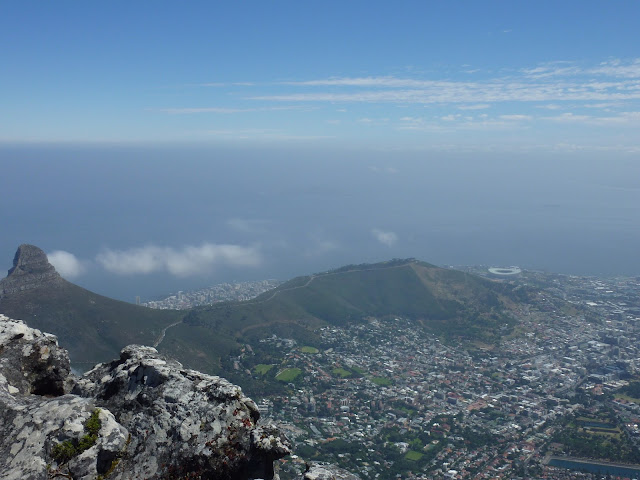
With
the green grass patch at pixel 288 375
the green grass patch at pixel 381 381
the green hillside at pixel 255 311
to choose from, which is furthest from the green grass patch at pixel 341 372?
the green hillside at pixel 255 311

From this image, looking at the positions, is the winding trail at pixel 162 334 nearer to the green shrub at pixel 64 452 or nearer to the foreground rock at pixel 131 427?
the foreground rock at pixel 131 427

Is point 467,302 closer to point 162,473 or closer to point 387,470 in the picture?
point 387,470

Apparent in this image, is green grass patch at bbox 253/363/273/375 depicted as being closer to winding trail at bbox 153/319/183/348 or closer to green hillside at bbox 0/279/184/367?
winding trail at bbox 153/319/183/348

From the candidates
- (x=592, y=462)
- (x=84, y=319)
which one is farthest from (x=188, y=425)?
(x=84, y=319)

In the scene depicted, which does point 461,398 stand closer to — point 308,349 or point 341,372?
point 341,372

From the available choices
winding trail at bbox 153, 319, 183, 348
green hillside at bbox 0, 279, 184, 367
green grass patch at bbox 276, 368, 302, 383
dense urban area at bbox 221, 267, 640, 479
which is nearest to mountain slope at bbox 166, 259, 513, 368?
winding trail at bbox 153, 319, 183, 348

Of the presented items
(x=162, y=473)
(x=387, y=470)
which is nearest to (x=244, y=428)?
(x=162, y=473)
